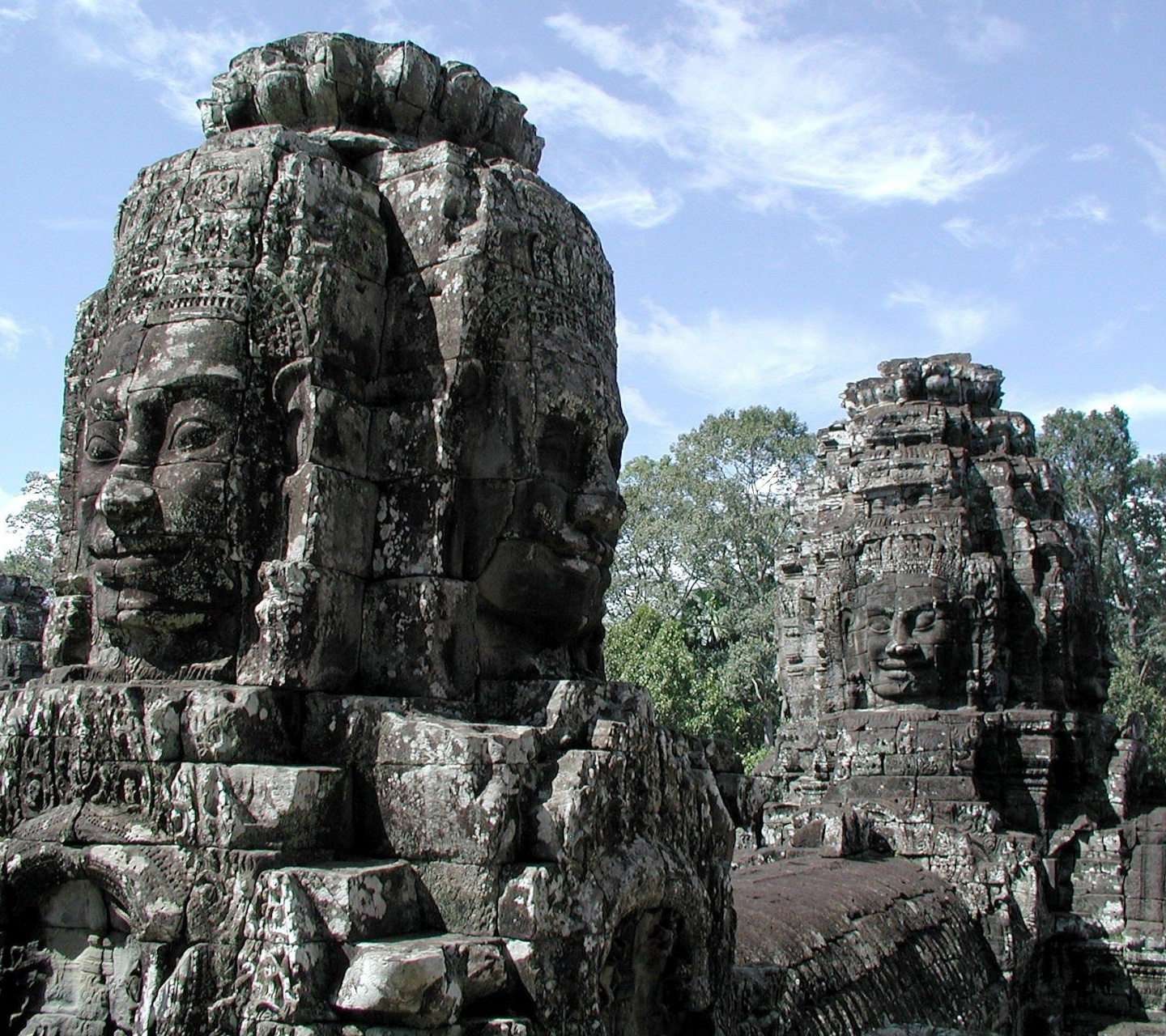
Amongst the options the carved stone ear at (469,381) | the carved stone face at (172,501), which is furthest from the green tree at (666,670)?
the carved stone face at (172,501)

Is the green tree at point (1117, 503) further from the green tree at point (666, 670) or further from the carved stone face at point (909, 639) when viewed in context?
the carved stone face at point (909, 639)

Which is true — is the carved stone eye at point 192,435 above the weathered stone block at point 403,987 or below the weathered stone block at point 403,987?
above

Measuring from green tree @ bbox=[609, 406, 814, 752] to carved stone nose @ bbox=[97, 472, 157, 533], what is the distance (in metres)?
23.8

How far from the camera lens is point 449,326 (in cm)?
444

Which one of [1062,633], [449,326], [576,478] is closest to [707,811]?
[576,478]

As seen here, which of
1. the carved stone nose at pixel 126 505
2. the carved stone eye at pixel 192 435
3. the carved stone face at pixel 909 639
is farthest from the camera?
the carved stone face at pixel 909 639

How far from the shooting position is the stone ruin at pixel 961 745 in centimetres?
873

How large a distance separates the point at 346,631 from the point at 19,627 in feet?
31.0

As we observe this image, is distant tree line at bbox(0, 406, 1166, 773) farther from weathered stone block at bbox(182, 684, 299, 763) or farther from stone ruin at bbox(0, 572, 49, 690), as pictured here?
weathered stone block at bbox(182, 684, 299, 763)

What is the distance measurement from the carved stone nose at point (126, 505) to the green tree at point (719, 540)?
78.1 feet

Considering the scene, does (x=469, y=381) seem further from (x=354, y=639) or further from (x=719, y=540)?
(x=719, y=540)

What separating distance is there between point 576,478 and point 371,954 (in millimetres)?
1965

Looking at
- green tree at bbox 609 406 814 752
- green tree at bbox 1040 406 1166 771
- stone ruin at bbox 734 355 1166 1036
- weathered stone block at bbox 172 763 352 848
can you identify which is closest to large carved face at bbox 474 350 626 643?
weathered stone block at bbox 172 763 352 848

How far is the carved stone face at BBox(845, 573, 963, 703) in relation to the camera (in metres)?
10.7
